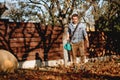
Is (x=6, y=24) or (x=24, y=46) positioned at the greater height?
(x=6, y=24)

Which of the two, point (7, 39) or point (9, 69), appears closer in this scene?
point (9, 69)

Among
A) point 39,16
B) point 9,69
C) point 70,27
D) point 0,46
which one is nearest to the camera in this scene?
point 9,69

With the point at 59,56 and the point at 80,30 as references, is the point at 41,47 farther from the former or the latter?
the point at 80,30

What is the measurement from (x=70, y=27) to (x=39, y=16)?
1013 inches

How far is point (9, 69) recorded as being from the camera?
1033 centimetres

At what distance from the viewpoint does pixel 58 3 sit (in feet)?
43.9

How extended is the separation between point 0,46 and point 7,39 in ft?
1.51

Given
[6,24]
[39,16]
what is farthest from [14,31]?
[39,16]

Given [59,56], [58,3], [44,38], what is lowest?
[59,56]

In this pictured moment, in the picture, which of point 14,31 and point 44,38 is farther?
point 44,38

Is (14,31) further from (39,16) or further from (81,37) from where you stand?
(39,16)

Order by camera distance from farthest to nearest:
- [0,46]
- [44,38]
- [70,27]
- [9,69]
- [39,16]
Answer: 1. [39,16]
2. [44,38]
3. [0,46]
4. [70,27]
5. [9,69]

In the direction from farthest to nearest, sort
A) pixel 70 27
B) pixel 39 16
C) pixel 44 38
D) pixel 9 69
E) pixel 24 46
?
pixel 39 16
pixel 44 38
pixel 24 46
pixel 70 27
pixel 9 69

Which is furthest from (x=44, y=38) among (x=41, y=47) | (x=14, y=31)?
(x=14, y=31)
